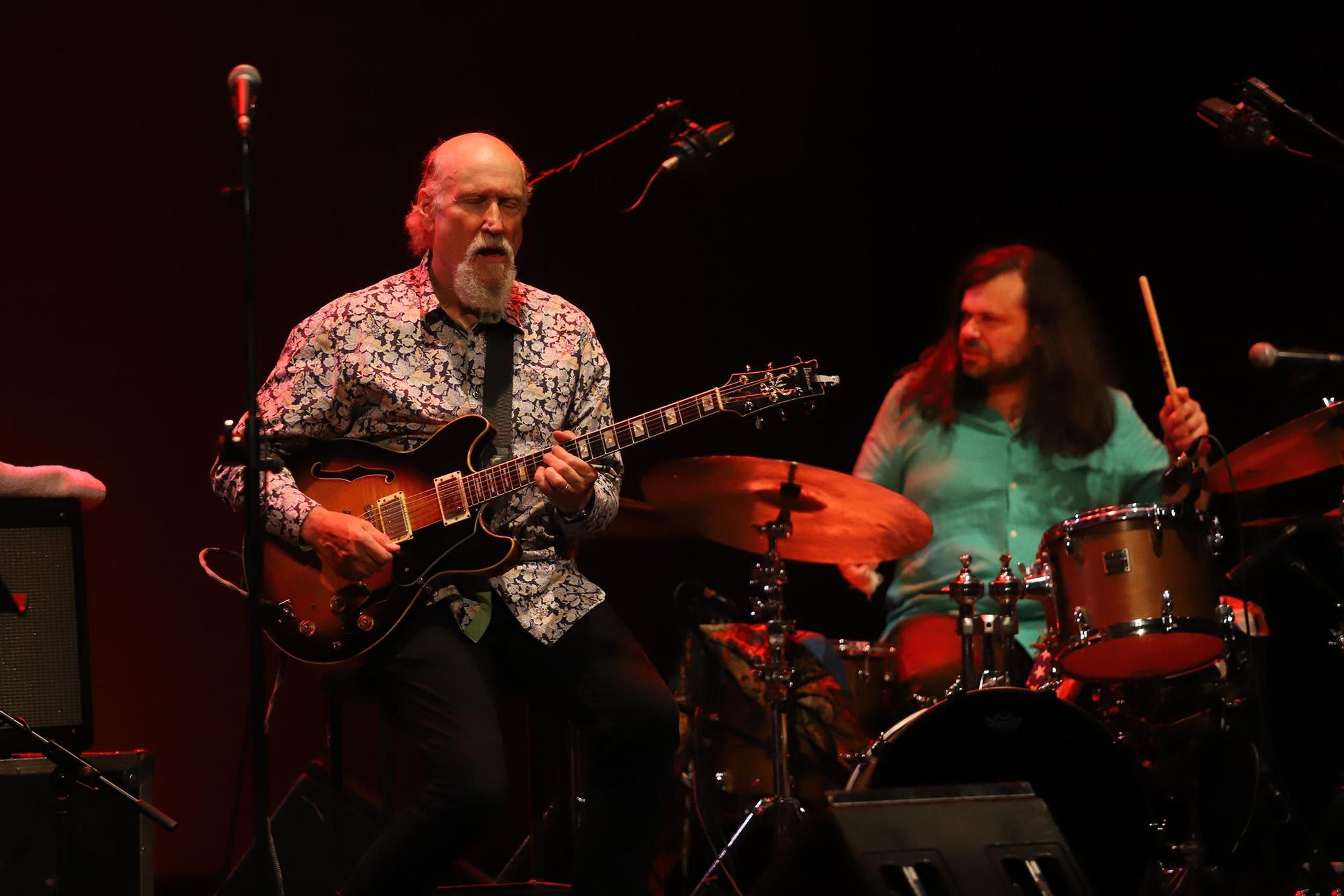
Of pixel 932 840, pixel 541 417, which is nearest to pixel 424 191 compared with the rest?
pixel 541 417

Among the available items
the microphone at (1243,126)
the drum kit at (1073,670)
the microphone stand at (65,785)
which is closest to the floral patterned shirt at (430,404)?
the drum kit at (1073,670)

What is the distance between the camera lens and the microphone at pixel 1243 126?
12.3 ft

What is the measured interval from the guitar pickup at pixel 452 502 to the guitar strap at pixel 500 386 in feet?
0.47

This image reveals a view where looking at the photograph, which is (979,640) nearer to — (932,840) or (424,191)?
(932,840)

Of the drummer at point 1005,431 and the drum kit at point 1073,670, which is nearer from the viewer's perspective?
the drum kit at point 1073,670

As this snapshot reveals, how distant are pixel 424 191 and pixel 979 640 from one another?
6.26ft

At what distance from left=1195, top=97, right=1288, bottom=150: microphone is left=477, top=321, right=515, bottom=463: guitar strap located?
78.1 inches

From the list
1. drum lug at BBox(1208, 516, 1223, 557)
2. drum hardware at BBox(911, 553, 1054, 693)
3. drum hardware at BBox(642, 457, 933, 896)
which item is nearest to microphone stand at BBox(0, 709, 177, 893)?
drum hardware at BBox(642, 457, 933, 896)

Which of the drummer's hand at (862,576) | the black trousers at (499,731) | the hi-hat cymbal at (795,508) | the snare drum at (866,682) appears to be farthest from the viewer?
the drummer's hand at (862,576)

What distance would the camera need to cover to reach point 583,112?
506 cm

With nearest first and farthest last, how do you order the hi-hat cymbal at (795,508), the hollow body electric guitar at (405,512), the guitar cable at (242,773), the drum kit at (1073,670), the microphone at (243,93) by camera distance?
the microphone at (243,93), the guitar cable at (242,773), the hollow body electric guitar at (405,512), the drum kit at (1073,670), the hi-hat cymbal at (795,508)

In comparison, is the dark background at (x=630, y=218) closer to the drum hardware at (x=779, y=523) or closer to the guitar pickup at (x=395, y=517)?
the drum hardware at (x=779, y=523)

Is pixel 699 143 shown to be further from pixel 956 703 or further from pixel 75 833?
pixel 75 833

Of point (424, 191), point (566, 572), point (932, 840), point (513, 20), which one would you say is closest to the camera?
point (932, 840)
